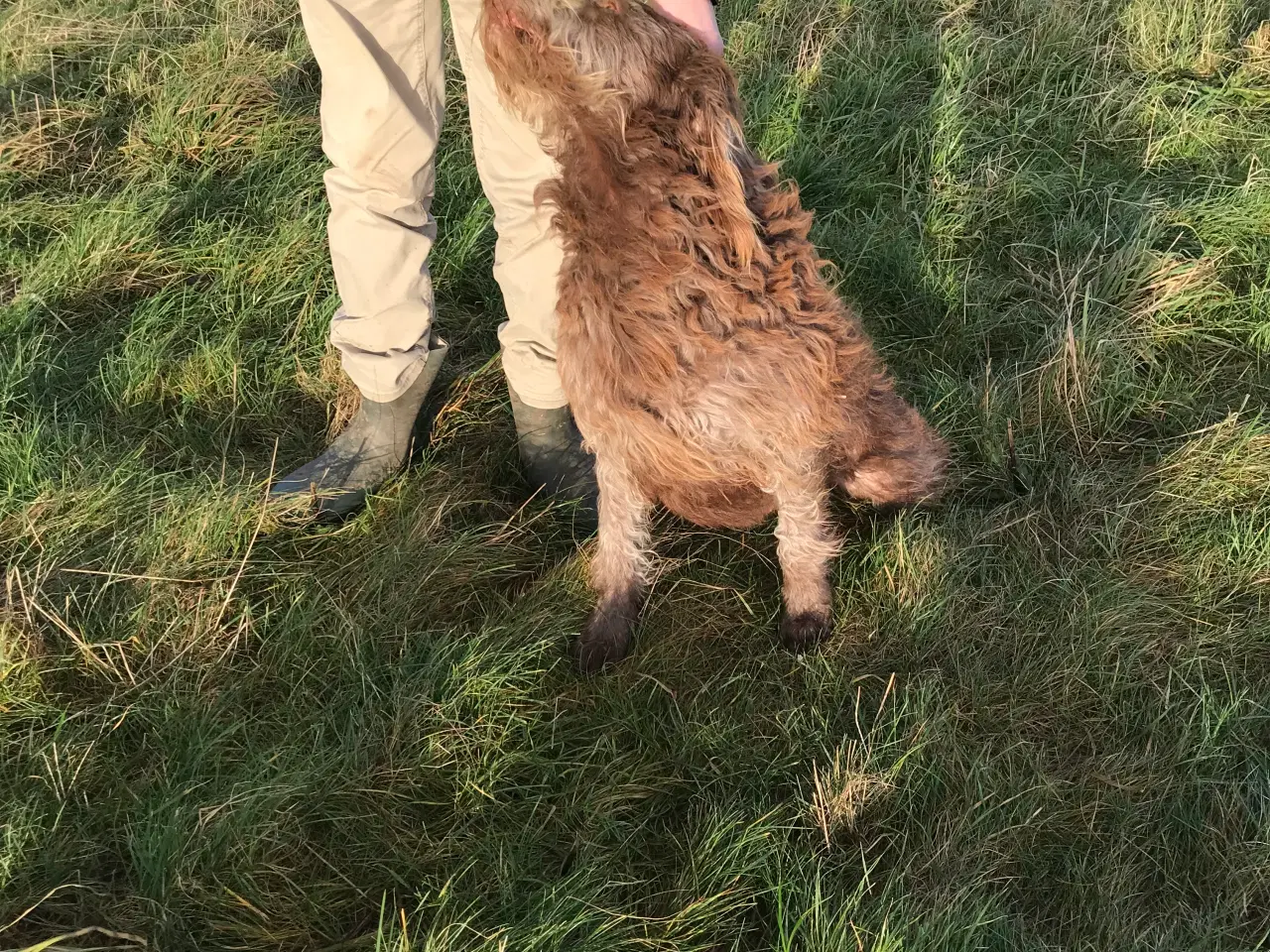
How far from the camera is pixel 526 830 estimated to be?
7.81 feet

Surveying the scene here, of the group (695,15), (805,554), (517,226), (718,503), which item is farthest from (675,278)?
(517,226)

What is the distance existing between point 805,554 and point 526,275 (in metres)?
1.27

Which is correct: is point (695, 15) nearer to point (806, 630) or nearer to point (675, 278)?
point (675, 278)

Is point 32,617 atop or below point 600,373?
below

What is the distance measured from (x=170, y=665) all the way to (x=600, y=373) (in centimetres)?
142

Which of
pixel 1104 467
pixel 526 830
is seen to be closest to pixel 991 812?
pixel 526 830

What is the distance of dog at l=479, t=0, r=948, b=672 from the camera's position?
208cm

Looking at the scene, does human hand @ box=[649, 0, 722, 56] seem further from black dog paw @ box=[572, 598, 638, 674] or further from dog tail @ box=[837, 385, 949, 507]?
black dog paw @ box=[572, 598, 638, 674]

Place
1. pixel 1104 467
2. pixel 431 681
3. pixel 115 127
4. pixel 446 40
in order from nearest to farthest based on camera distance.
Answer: pixel 431 681 → pixel 1104 467 → pixel 115 127 → pixel 446 40

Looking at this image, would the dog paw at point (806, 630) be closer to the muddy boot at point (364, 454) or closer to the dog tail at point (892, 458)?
the dog tail at point (892, 458)

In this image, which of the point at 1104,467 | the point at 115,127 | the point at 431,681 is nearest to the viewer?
the point at 431,681

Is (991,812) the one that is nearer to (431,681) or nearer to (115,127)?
(431,681)

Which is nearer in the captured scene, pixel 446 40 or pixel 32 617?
pixel 32 617

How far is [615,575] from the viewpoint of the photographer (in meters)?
2.94
